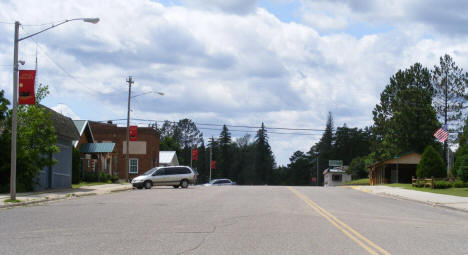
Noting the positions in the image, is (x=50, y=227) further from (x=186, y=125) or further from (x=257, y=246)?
(x=186, y=125)

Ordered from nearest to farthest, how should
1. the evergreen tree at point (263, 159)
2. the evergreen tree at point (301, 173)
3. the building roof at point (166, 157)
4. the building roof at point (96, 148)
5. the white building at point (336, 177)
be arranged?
1. the building roof at point (96, 148)
2. the building roof at point (166, 157)
3. the white building at point (336, 177)
4. the evergreen tree at point (263, 159)
5. the evergreen tree at point (301, 173)

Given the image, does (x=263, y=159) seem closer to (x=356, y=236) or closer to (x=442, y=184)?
(x=442, y=184)

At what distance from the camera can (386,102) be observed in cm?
6750

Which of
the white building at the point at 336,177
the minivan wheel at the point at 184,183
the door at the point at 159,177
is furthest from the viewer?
the white building at the point at 336,177

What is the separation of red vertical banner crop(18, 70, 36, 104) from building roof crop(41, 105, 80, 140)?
412 inches

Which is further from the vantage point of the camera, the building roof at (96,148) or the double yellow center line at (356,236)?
the building roof at (96,148)

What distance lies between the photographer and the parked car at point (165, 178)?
131ft

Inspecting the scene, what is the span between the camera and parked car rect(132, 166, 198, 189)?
39.8 metres

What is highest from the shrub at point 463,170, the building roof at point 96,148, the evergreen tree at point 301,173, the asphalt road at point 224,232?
the building roof at point 96,148

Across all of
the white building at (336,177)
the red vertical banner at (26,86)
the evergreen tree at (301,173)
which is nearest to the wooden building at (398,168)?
the white building at (336,177)

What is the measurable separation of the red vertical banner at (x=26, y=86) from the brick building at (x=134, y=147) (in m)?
41.3

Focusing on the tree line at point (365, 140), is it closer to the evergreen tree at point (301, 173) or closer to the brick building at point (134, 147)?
the evergreen tree at point (301, 173)

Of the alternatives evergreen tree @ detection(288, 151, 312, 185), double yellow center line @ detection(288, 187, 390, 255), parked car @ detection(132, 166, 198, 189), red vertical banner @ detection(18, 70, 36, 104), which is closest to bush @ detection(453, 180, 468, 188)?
parked car @ detection(132, 166, 198, 189)

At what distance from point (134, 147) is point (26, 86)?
42.6 metres
